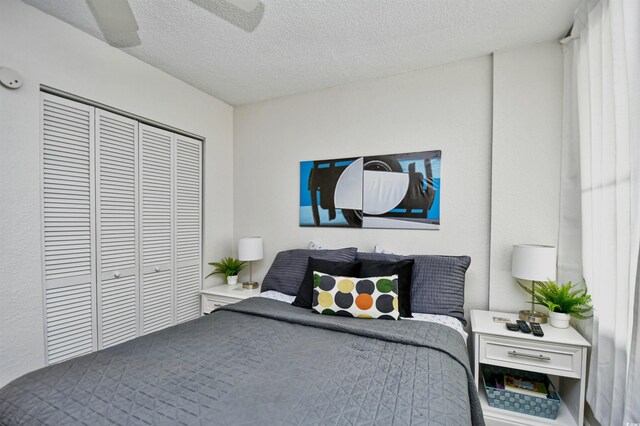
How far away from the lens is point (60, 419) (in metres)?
0.90

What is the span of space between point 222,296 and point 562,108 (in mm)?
3027

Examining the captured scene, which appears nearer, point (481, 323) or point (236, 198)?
point (481, 323)

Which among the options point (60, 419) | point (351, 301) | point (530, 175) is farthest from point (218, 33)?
point (530, 175)

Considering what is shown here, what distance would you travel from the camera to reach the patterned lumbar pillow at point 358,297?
5.97 feet

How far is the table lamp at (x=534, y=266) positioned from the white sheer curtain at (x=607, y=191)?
17 centimetres

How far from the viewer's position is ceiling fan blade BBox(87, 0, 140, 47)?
5.74 feet

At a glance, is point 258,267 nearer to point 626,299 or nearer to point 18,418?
point 18,418

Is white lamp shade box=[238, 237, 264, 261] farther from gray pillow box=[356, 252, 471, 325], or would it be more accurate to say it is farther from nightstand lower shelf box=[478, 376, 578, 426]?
nightstand lower shelf box=[478, 376, 578, 426]

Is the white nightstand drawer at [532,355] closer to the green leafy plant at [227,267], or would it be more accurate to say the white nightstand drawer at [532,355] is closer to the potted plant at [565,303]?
the potted plant at [565,303]

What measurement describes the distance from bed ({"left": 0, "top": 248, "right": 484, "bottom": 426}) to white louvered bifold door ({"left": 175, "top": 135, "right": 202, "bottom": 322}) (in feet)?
4.33

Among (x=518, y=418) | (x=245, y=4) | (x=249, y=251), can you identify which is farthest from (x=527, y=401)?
(x=245, y=4)

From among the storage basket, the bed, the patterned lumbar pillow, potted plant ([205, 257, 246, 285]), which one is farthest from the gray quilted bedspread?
potted plant ([205, 257, 246, 285])

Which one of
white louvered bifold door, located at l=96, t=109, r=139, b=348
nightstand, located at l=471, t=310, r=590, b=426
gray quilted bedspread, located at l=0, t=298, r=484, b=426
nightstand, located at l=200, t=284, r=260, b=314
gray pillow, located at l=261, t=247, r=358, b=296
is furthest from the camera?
nightstand, located at l=200, t=284, r=260, b=314

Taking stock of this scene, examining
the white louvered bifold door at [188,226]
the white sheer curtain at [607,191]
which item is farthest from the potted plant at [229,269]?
the white sheer curtain at [607,191]
